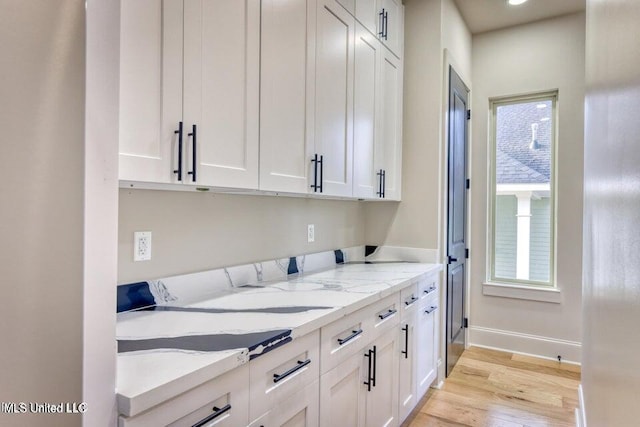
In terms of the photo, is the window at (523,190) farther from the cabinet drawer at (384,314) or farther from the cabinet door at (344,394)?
the cabinet door at (344,394)

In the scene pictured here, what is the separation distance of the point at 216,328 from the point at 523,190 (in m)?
3.24

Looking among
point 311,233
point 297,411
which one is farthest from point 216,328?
point 311,233

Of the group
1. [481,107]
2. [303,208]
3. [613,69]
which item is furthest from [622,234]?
[481,107]

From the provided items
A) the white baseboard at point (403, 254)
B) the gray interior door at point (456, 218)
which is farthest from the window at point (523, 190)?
the white baseboard at point (403, 254)

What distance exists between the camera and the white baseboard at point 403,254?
2.78 meters

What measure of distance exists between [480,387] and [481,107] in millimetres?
2443

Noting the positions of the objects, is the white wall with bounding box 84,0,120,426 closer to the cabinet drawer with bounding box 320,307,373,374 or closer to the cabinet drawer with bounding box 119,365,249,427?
the cabinet drawer with bounding box 119,365,249,427

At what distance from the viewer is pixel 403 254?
9.48ft

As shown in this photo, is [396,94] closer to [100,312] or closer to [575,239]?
[575,239]

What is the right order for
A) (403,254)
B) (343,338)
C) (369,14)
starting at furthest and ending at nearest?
(403,254)
(369,14)
(343,338)

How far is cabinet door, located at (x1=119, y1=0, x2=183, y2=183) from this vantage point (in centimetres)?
107

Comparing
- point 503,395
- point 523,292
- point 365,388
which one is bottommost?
point 503,395

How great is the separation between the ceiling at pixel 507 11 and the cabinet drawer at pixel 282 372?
2.96 meters

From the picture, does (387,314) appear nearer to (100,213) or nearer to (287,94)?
(287,94)
